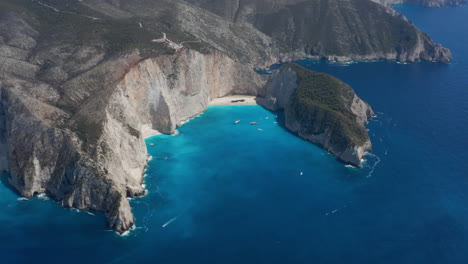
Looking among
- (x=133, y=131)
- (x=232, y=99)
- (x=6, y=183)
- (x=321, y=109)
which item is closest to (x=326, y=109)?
(x=321, y=109)

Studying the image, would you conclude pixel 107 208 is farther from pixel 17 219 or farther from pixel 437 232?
pixel 437 232

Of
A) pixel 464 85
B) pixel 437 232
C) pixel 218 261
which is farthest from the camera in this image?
pixel 464 85

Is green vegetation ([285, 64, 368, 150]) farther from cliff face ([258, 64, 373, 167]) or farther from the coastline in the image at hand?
the coastline

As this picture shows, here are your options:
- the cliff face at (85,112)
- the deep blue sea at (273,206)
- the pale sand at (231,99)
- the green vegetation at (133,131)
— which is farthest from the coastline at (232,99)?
the green vegetation at (133,131)

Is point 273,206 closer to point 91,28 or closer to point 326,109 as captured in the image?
point 326,109

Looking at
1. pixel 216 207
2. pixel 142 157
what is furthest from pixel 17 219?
pixel 216 207

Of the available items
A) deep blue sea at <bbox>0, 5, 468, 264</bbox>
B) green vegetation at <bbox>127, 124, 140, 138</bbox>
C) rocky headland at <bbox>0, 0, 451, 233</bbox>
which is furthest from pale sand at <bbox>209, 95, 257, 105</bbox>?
green vegetation at <bbox>127, 124, 140, 138</bbox>
